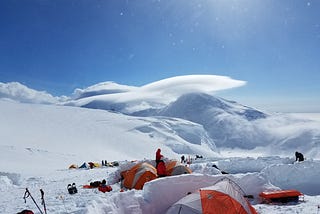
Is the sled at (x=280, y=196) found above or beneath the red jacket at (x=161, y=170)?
beneath

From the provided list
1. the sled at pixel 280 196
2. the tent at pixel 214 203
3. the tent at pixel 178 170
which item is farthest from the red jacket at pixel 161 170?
the tent at pixel 214 203

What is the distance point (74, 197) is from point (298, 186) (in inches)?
431

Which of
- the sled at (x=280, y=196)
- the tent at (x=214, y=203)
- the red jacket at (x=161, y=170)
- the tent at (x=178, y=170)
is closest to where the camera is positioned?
the tent at (x=214, y=203)

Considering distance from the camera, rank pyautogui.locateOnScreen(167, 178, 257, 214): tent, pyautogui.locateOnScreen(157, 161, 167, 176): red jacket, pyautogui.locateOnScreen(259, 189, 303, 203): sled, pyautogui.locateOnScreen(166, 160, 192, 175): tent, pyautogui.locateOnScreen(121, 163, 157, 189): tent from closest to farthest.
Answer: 1. pyautogui.locateOnScreen(167, 178, 257, 214): tent
2. pyautogui.locateOnScreen(259, 189, 303, 203): sled
3. pyautogui.locateOnScreen(121, 163, 157, 189): tent
4. pyautogui.locateOnScreen(157, 161, 167, 176): red jacket
5. pyautogui.locateOnScreen(166, 160, 192, 175): tent

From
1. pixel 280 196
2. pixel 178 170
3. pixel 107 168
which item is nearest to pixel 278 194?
pixel 280 196

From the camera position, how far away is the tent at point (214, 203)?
279 inches

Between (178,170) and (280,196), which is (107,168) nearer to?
(178,170)

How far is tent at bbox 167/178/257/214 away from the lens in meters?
7.09

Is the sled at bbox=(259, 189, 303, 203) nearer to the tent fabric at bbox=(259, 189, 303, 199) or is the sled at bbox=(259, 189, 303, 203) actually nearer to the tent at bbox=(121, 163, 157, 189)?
the tent fabric at bbox=(259, 189, 303, 199)

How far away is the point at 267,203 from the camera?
9445mm

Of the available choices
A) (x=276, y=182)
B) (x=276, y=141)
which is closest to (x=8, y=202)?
(x=276, y=182)

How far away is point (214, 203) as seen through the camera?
717 cm

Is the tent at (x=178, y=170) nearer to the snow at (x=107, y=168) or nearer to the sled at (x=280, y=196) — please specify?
the snow at (x=107, y=168)

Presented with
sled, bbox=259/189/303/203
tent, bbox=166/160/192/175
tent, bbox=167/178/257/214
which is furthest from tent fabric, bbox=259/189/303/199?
tent, bbox=166/160/192/175
